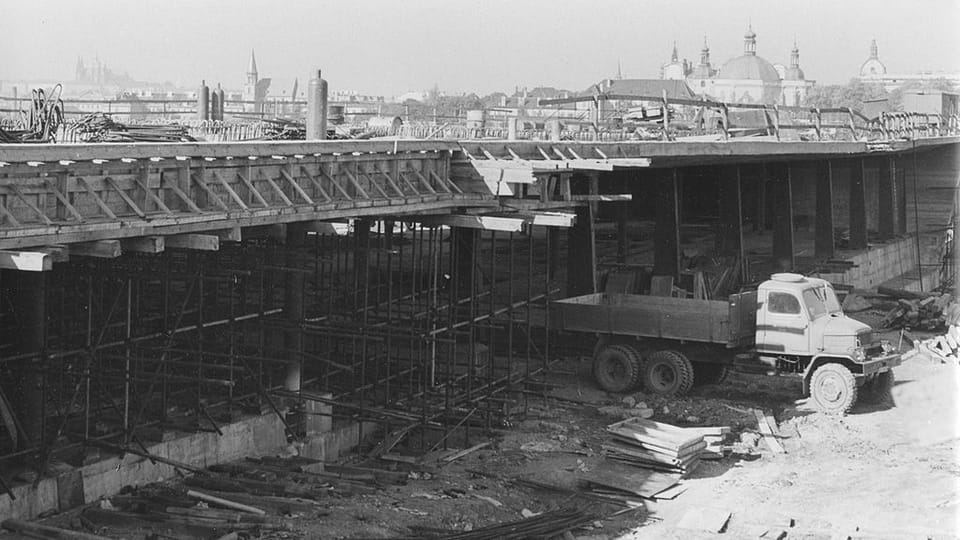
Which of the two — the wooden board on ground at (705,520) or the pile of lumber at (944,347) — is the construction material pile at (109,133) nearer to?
the wooden board on ground at (705,520)

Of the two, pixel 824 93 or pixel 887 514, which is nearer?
pixel 887 514

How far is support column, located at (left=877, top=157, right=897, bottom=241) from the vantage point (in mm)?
54969

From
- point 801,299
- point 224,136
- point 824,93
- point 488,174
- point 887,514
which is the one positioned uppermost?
point 824,93

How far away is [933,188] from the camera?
6275 centimetres

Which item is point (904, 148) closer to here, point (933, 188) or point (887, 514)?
point (933, 188)

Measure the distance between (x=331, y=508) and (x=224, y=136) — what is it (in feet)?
53.7

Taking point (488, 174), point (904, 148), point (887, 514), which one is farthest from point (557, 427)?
point (904, 148)

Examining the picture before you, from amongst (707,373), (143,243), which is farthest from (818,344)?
(143,243)

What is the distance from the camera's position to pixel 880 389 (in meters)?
25.7

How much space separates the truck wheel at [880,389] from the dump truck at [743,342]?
23 millimetres

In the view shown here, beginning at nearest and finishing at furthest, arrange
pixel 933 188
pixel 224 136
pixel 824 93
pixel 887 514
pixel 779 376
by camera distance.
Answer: pixel 887 514, pixel 779 376, pixel 224 136, pixel 933 188, pixel 824 93

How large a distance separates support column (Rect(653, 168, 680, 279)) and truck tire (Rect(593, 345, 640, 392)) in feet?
25.0

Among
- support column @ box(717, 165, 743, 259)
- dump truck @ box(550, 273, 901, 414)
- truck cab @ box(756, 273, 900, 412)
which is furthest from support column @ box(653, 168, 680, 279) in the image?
truck cab @ box(756, 273, 900, 412)

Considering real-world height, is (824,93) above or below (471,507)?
above
